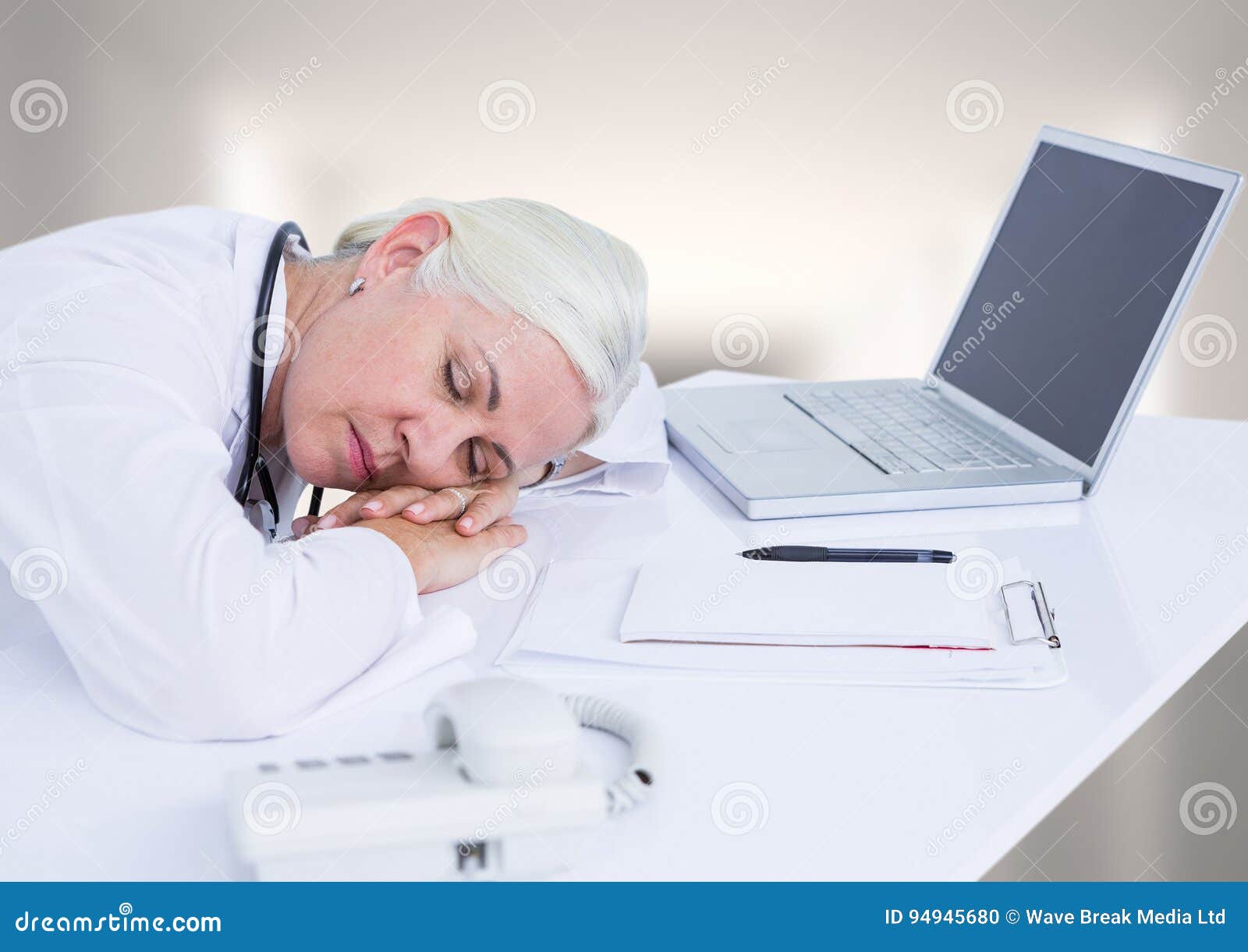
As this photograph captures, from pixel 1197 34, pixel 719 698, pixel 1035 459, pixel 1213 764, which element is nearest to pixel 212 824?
pixel 719 698

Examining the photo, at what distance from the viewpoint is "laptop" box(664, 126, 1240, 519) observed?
4.55ft

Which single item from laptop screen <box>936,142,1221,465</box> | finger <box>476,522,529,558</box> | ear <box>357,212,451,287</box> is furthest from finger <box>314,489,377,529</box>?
laptop screen <box>936,142,1221,465</box>

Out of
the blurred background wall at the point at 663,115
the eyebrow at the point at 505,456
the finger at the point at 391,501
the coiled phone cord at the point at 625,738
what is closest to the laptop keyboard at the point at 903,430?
the eyebrow at the point at 505,456

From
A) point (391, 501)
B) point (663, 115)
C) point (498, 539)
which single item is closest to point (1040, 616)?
point (498, 539)

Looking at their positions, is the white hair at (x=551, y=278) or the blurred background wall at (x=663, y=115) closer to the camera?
the white hair at (x=551, y=278)

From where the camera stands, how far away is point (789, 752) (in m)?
0.85

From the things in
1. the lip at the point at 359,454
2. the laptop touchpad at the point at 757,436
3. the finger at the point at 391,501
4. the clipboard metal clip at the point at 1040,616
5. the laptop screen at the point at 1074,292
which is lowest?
the finger at the point at 391,501

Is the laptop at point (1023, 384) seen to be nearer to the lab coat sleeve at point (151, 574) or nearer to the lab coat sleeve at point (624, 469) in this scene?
the lab coat sleeve at point (624, 469)

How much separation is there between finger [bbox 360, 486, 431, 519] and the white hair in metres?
0.20

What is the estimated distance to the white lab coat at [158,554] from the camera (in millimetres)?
866

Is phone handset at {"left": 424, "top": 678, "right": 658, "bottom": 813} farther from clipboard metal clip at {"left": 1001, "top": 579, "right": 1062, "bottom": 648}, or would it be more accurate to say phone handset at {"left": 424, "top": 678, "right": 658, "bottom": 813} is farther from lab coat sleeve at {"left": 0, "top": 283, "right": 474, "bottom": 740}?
clipboard metal clip at {"left": 1001, "top": 579, "right": 1062, "bottom": 648}

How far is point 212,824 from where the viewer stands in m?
0.75

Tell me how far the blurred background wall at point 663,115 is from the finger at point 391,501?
2.57 metres
